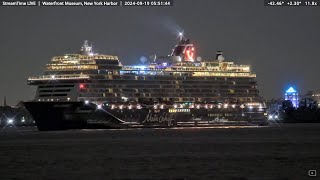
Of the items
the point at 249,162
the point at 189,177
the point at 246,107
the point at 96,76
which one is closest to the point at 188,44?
the point at 246,107

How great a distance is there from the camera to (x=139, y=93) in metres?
109

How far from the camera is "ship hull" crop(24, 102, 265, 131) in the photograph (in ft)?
339

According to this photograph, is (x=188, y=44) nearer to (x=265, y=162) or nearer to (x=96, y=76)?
(x=96, y=76)

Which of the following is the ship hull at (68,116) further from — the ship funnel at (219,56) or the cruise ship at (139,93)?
the ship funnel at (219,56)

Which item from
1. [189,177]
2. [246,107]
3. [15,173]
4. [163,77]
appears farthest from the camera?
[246,107]

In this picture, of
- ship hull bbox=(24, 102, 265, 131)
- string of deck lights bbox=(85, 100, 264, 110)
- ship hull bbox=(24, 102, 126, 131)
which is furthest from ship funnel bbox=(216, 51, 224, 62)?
ship hull bbox=(24, 102, 126, 131)

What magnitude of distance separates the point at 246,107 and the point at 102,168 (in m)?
83.2

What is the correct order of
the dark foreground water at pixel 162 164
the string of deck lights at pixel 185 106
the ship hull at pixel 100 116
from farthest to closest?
the string of deck lights at pixel 185 106 → the ship hull at pixel 100 116 → the dark foreground water at pixel 162 164

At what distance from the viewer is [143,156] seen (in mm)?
50188

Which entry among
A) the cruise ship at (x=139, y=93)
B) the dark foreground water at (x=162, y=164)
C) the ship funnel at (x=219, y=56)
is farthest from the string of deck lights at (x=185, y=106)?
the dark foreground water at (x=162, y=164)

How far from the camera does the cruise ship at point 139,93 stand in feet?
342

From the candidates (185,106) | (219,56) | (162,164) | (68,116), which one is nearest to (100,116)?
(68,116)

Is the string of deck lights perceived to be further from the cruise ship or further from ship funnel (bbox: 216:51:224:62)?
ship funnel (bbox: 216:51:224:62)

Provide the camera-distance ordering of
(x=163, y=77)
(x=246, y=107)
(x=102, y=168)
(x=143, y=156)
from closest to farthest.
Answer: (x=102, y=168), (x=143, y=156), (x=163, y=77), (x=246, y=107)
